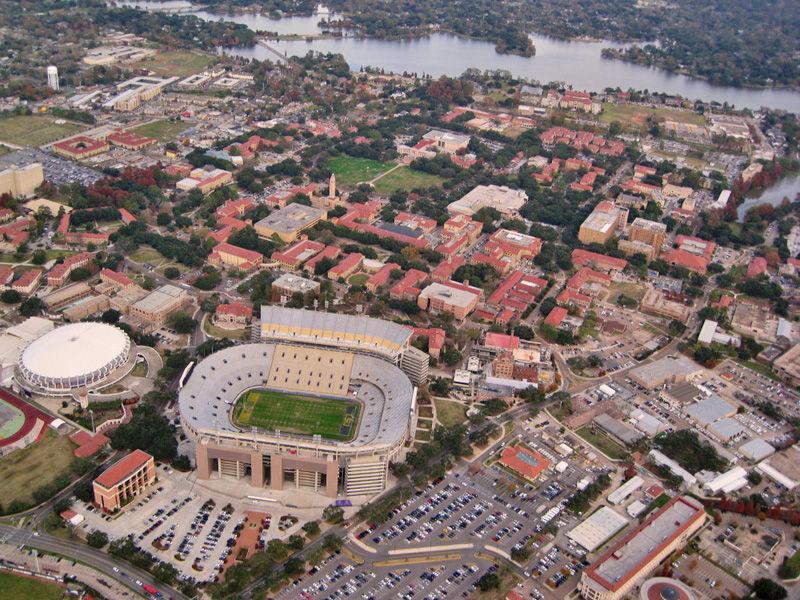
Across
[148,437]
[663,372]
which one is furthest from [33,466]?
[663,372]

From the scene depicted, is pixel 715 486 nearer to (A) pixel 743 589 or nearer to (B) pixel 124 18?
(A) pixel 743 589

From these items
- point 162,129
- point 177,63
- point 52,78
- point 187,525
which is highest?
point 52,78

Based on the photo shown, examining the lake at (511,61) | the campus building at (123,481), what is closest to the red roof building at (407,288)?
the campus building at (123,481)

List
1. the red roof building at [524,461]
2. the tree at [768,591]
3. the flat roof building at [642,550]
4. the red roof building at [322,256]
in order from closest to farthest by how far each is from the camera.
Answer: the flat roof building at [642,550] → the tree at [768,591] → the red roof building at [524,461] → the red roof building at [322,256]

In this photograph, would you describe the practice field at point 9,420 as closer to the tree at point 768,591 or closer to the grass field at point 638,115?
the tree at point 768,591

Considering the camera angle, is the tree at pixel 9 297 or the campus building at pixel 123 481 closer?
the campus building at pixel 123 481

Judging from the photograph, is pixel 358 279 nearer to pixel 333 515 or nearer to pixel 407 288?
pixel 407 288
